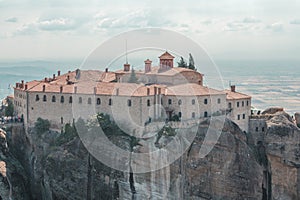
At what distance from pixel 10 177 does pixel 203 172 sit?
19.4 m

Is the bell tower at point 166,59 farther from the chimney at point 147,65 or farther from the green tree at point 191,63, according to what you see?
the green tree at point 191,63

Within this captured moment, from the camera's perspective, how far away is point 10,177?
57.9 meters

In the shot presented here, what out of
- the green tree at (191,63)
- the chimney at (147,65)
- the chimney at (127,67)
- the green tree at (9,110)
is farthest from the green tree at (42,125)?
the green tree at (191,63)

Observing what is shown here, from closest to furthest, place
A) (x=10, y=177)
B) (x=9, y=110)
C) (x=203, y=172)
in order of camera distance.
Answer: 1. (x=203, y=172)
2. (x=10, y=177)
3. (x=9, y=110)

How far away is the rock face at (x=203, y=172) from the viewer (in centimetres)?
5203

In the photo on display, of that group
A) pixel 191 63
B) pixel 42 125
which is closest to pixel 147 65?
pixel 191 63

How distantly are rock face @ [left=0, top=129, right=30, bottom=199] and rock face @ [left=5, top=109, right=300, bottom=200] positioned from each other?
0.32 meters

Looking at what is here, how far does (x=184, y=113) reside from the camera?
54031mm

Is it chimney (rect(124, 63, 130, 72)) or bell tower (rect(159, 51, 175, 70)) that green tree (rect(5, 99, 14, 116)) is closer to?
chimney (rect(124, 63, 130, 72))

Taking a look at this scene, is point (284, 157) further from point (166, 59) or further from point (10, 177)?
point (10, 177)

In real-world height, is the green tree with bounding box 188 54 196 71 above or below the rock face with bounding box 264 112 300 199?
above

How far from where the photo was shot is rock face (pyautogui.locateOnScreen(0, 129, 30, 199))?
57750mm

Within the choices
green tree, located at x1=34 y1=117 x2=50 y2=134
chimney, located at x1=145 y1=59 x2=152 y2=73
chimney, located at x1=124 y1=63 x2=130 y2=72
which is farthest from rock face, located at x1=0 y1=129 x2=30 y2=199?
chimney, located at x1=145 y1=59 x2=152 y2=73

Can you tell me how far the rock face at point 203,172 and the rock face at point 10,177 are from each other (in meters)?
0.32
